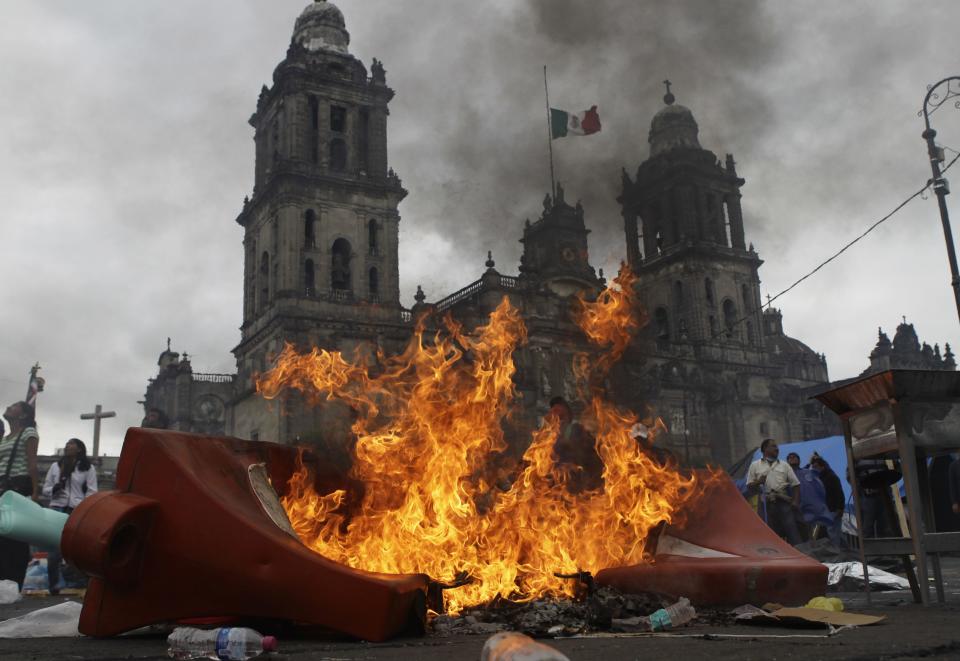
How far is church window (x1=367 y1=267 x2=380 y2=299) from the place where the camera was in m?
37.3

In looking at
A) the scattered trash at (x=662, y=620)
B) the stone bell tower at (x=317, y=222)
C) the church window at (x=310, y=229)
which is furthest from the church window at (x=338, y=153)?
the scattered trash at (x=662, y=620)

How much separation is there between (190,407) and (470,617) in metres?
45.9

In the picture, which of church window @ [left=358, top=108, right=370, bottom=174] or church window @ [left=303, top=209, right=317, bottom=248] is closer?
church window @ [left=303, top=209, right=317, bottom=248]

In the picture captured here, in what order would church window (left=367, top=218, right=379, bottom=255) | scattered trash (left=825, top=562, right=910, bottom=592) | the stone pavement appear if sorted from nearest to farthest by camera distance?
the stone pavement, scattered trash (left=825, top=562, right=910, bottom=592), church window (left=367, top=218, right=379, bottom=255)

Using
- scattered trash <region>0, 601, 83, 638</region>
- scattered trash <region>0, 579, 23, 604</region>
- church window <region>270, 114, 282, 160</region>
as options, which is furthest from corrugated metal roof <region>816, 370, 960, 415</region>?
church window <region>270, 114, 282, 160</region>

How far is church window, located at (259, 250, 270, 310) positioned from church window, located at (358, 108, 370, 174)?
6.16m

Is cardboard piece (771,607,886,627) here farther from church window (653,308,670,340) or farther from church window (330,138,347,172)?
church window (653,308,670,340)

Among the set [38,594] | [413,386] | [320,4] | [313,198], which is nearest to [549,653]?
[413,386]

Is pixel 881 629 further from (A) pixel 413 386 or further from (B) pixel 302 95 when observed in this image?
(B) pixel 302 95

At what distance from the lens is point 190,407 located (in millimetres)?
47812

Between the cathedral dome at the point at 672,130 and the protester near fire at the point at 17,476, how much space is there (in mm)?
48989

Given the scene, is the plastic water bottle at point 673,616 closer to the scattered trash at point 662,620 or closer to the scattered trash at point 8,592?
the scattered trash at point 662,620

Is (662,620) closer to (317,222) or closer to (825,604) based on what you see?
(825,604)

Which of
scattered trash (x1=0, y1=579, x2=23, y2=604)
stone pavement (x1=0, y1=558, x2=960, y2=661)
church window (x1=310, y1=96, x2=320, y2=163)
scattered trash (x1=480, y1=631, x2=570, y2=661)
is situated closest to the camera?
scattered trash (x1=480, y1=631, x2=570, y2=661)
